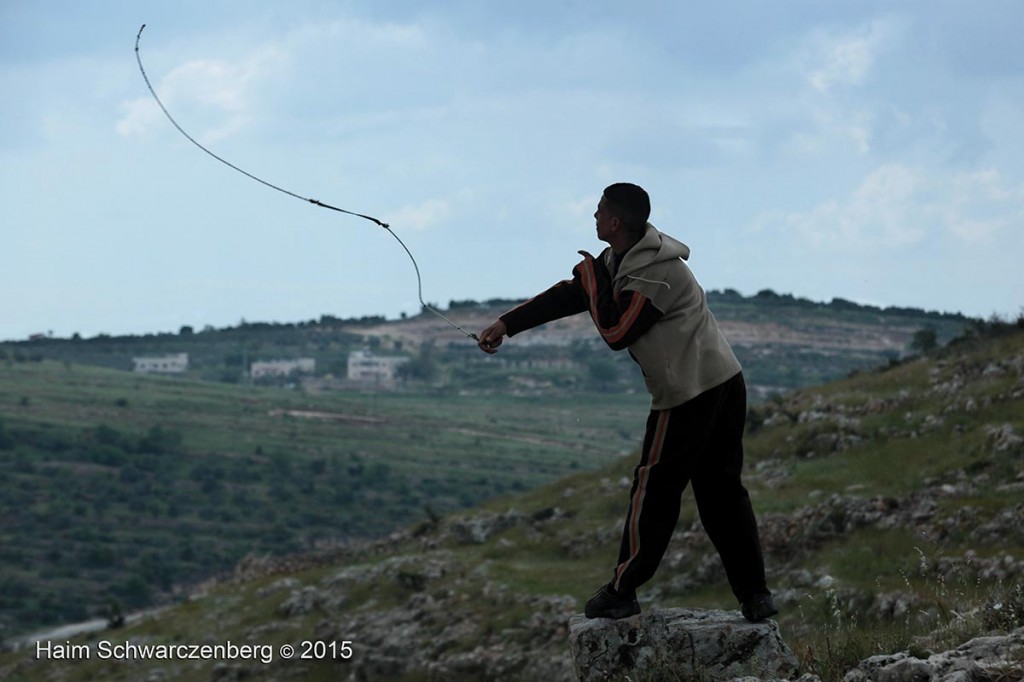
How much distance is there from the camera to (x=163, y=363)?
168 m

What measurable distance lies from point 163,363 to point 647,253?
165437 mm

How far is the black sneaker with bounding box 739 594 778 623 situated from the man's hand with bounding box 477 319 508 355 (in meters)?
1.96

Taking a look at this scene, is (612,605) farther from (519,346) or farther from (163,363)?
(163,363)

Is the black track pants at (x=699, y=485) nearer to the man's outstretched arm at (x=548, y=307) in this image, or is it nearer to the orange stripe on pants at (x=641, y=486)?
the orange stripe on pants at (x=641, y=486)

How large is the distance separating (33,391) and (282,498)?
37.1 meters

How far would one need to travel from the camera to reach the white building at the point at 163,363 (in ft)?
541

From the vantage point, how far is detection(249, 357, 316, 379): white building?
157m

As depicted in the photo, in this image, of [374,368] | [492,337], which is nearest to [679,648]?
[492,337]

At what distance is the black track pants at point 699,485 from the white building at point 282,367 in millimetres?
149540

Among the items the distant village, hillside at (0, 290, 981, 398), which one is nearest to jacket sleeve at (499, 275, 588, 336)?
hillside at (0, 290, 981, 398)

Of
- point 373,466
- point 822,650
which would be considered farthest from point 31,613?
point 822,650

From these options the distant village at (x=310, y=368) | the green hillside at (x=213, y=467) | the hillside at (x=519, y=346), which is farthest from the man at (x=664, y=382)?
the distant village at (x=310, y=368)

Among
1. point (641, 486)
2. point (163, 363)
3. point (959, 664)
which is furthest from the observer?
point (163, 363)

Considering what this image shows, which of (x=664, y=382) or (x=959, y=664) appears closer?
(x=959, y=664)
